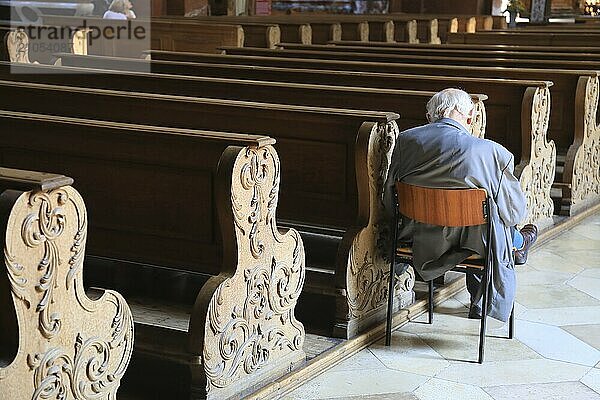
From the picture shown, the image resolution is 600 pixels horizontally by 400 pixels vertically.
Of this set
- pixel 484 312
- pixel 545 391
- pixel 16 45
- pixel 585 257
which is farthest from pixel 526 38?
pixel 545 391

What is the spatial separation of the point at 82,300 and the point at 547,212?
377 centimetres

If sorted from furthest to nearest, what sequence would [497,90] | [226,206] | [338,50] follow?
[338,50] → [497,90] → [226,206]

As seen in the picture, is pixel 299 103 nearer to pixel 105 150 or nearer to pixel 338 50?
pixel 105 150

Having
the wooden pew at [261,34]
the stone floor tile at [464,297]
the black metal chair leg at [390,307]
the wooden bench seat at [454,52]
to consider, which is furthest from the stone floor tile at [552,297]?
the wooden pew at [261,34]

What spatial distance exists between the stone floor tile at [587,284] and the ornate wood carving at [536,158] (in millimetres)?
589

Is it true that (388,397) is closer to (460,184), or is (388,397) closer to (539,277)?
(460,184)

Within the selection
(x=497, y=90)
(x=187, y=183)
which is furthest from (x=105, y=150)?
(x=497, y=90)

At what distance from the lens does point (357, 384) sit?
12.1ft

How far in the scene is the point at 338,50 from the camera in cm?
826

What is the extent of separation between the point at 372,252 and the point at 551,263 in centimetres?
162

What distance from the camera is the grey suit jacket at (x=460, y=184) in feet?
12.8

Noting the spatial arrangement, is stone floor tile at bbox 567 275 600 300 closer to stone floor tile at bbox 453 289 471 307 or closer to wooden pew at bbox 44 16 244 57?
stone floor tile at bbox 453 289 471 307

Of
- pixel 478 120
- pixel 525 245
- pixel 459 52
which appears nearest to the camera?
pixel 525 245

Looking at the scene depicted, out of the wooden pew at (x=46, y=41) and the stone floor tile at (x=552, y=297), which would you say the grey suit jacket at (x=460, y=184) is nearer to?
the stone floor tile at (x=552, y=297)
